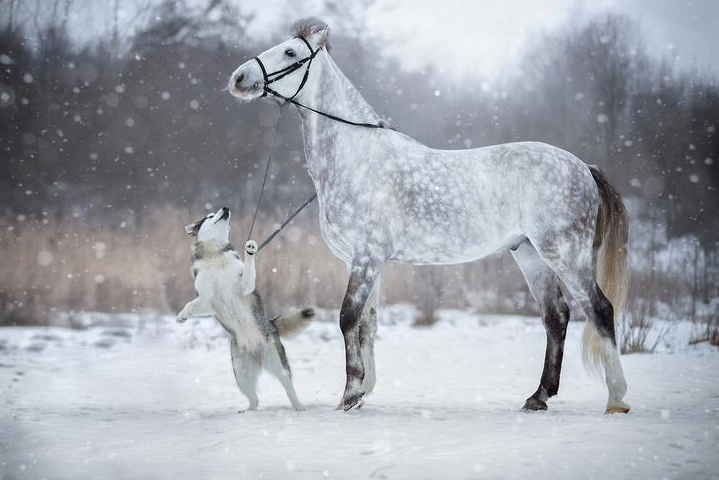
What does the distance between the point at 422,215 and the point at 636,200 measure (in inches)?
297

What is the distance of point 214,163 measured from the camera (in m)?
10.2

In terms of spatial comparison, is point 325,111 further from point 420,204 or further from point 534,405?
point 534,405

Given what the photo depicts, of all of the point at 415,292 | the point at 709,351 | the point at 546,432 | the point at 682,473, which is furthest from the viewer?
the point at 415,292

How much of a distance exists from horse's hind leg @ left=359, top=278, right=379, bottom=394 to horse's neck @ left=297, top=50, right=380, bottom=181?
101 centimetres

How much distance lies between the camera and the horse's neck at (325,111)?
439 centimetres

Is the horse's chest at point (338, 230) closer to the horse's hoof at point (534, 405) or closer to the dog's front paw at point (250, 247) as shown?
the dog's front paw at point (250, 247)

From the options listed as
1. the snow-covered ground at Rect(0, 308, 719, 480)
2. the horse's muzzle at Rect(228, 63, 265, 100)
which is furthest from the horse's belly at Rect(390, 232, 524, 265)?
the horse's muzzle at Rect(228, 63, 265, 100)

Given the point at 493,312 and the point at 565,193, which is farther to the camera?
the point at 493,312

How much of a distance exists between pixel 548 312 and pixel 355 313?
155 centimetres

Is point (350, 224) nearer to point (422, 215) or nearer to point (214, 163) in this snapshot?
point (422, 215)

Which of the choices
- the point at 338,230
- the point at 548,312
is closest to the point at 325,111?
the point at 338,230

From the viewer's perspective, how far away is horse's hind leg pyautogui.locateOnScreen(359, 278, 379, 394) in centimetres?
446

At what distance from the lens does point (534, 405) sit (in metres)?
4.38

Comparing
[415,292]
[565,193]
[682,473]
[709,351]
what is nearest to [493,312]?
[415,292]
